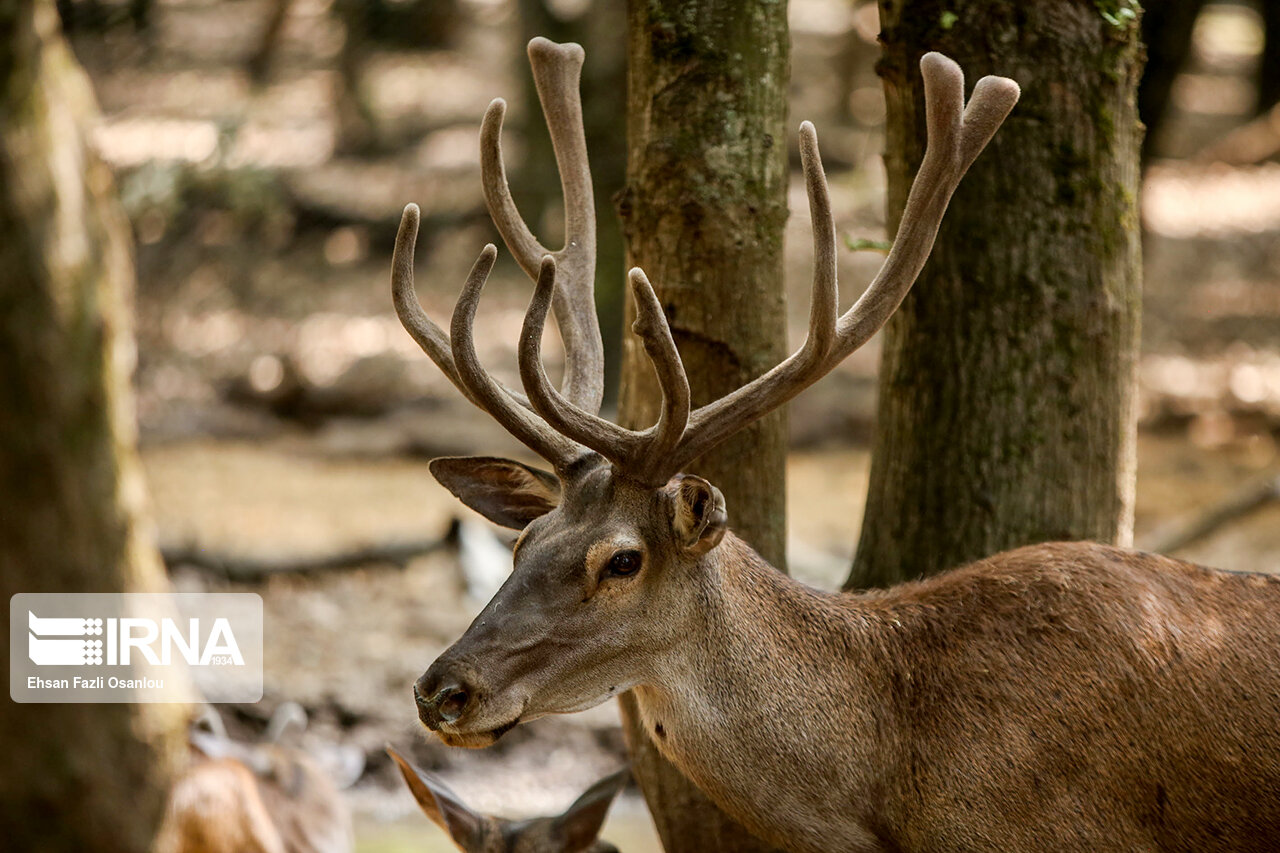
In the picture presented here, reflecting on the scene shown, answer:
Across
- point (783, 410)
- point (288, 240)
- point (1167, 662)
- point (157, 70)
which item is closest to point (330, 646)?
point (783, 410)

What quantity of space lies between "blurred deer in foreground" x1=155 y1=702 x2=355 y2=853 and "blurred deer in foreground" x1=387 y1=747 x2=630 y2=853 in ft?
2.18

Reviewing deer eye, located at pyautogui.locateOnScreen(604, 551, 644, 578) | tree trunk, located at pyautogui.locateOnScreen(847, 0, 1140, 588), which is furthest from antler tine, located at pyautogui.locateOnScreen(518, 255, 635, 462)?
tree trunk, located at pyautogui.locateOnScreen(847, 0, 1140, 588)

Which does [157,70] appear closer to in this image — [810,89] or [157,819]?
[810,89]

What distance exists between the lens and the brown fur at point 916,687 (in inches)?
148

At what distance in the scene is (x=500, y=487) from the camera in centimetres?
429

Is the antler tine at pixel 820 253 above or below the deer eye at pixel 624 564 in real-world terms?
above

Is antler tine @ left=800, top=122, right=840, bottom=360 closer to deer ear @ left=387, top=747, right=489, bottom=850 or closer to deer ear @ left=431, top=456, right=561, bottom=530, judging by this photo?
deer ear @ left=431, top=456, right=561, bottom=530

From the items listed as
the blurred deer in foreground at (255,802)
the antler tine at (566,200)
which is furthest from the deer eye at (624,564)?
the blurred deer in foreground at (255,802)

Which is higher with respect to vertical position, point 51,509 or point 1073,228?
point 1073,228

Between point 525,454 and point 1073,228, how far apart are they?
6612 millimetres

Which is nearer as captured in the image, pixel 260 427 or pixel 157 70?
pixel 260 427

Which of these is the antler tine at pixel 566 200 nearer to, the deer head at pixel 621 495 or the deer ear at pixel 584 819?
the deer head at pixel 621 495

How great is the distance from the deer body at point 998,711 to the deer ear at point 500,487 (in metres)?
0.59

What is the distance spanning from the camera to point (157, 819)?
392 cm
